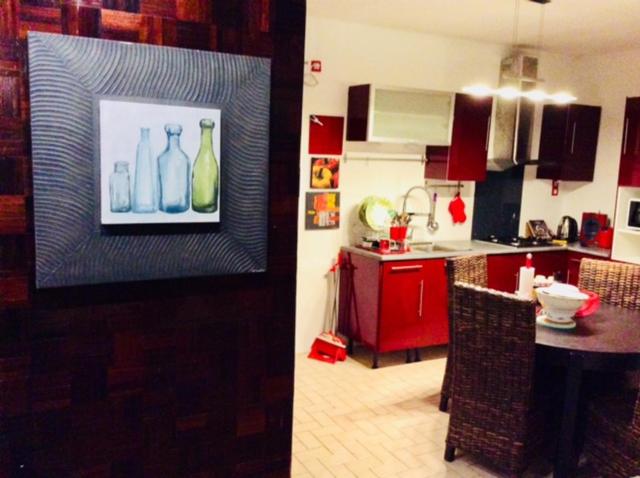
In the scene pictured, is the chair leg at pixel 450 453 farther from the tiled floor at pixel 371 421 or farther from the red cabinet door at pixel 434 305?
the red cabinet door at pixel 434 305

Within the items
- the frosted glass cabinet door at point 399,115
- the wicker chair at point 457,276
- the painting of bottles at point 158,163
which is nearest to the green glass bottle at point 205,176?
the painting of bottles at point 158,163

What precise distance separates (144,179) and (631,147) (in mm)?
4167

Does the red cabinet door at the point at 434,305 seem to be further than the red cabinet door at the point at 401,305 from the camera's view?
Yes

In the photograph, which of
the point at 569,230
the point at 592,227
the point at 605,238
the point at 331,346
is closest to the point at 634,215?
the point at 605,238

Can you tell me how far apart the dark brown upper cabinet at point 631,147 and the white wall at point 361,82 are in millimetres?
1131

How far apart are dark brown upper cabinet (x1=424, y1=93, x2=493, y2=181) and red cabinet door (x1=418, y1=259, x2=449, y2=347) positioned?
800mm

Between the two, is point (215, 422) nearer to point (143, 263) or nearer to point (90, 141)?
point (143, 263)

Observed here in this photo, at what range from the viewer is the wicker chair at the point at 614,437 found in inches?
101

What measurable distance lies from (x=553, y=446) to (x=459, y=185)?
2.59m

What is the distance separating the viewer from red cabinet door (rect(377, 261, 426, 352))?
4305 millimetres

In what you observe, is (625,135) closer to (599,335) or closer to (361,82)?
(361,82)

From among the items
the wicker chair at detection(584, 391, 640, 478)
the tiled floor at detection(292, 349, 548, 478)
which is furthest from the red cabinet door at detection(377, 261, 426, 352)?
the wicker chair at detection(584, 391, 640, 478)

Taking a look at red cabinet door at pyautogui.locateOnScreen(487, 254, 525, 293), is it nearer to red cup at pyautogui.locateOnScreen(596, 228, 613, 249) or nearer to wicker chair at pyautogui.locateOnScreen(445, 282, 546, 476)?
red cup at pyautogui.locateOnScreen(596, 228, 613, 249)

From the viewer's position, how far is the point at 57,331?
200 centimetres
